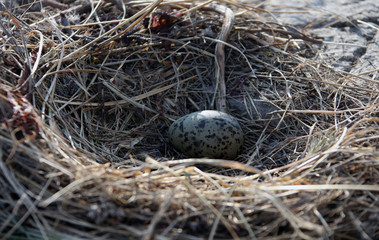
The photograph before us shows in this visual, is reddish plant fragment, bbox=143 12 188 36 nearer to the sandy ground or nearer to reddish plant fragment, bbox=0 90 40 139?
the sandy ground

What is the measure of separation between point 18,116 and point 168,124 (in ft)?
4.24

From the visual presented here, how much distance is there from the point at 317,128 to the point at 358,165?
0.77m

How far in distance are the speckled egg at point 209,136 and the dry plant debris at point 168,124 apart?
0.12 meters

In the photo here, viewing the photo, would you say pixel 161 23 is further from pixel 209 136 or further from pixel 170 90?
pixel 209 136

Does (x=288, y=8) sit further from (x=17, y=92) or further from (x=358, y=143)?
(x=17, y=92)

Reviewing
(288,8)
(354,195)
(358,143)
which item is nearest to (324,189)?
(354,195)

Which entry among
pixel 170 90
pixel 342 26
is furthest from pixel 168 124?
pixel 342 26

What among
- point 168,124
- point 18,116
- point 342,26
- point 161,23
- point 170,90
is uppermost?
point 161,23

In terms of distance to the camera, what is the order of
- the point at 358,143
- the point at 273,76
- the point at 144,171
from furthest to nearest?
1. the point at 273,76
2. the point at 144,171
3. the point at 358,143

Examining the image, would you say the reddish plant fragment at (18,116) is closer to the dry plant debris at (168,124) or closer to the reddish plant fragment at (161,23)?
the dry plant debris at (168,124)

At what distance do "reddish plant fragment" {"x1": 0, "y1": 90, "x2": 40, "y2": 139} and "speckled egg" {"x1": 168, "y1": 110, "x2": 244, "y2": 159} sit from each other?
1033mm

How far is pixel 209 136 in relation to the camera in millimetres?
2912

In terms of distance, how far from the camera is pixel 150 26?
355cm

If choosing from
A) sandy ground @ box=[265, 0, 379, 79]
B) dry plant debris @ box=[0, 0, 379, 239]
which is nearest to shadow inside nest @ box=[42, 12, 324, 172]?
dry plant debris @ box=[0, 0, 379, 239]
